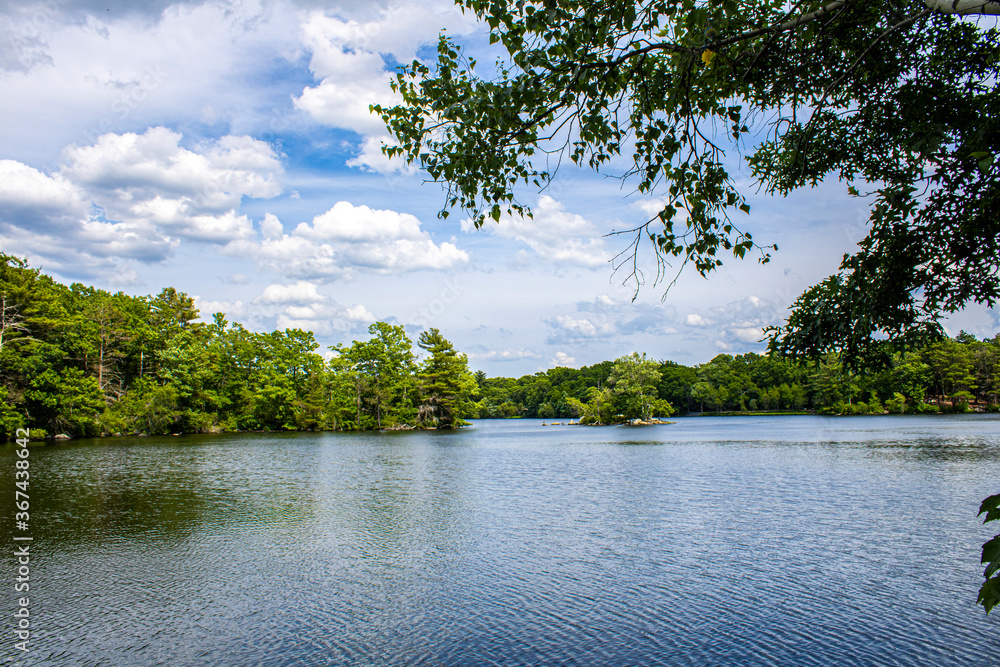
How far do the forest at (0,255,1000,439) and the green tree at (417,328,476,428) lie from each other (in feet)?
0.58

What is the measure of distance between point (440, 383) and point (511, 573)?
193ft

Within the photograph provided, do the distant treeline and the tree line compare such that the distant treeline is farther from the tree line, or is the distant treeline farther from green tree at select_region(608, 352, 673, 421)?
the tree line

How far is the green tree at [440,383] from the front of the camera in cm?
6931

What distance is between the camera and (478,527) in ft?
44.2

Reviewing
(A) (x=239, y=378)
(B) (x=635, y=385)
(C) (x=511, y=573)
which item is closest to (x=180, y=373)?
(A) (x=239, y=378)

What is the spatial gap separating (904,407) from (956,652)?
100 m

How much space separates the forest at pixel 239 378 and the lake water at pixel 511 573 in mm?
18901

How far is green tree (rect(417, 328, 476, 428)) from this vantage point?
2729 inches

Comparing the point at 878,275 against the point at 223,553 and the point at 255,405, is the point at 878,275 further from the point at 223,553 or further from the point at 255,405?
the point at 255,405

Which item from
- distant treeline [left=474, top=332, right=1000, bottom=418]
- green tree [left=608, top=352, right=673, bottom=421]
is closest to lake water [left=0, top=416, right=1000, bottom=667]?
distant treeline [left=474, top=332, right=1000, bottom=418]

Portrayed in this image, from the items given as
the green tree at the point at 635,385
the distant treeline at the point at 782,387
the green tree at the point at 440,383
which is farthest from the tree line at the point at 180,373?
the distant treeline at the point at 782,387

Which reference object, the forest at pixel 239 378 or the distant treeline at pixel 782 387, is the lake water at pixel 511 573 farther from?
the distant treeline at pixel 782 387

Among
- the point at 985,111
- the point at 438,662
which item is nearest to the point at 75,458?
the point at 438,662

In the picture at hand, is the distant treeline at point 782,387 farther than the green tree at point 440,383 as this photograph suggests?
Yes
